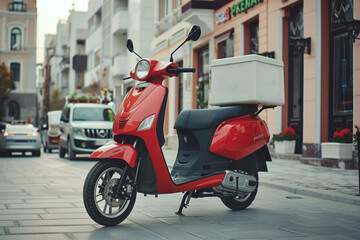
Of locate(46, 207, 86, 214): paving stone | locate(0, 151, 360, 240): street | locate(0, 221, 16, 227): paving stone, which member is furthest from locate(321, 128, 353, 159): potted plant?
locate(0, 221, 16, 227): paving stone

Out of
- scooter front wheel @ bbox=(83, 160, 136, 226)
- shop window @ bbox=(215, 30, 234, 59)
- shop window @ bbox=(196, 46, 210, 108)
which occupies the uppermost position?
shop window @ bbox=(215, 30, 234, 59)

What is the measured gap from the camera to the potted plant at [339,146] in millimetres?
14750

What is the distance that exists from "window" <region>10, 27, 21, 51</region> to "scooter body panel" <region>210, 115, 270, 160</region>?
65758 millimetres

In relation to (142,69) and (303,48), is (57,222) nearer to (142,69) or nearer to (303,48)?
(142,69)

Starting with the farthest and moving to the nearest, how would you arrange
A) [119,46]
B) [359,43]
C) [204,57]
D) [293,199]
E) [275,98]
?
[119,46]
[204,57]
[359,43]
[293,199]
[275,98]

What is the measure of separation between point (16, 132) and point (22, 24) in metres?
47.8

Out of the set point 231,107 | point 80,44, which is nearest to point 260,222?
point 231,107

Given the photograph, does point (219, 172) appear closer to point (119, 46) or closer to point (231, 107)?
point (231, 107)

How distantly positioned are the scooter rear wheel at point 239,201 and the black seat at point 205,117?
0.86 m

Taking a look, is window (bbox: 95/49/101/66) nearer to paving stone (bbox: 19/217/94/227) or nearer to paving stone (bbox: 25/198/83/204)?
paving stone (bbox: 25/198/83/204)

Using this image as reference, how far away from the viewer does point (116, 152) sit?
6.24 meters

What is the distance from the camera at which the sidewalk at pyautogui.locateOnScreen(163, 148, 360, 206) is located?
30.8ft

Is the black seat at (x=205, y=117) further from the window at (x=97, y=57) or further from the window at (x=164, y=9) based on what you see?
the window at (x=97, y=57)

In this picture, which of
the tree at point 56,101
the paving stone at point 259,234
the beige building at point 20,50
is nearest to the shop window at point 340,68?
the paving stone at point 259,234
